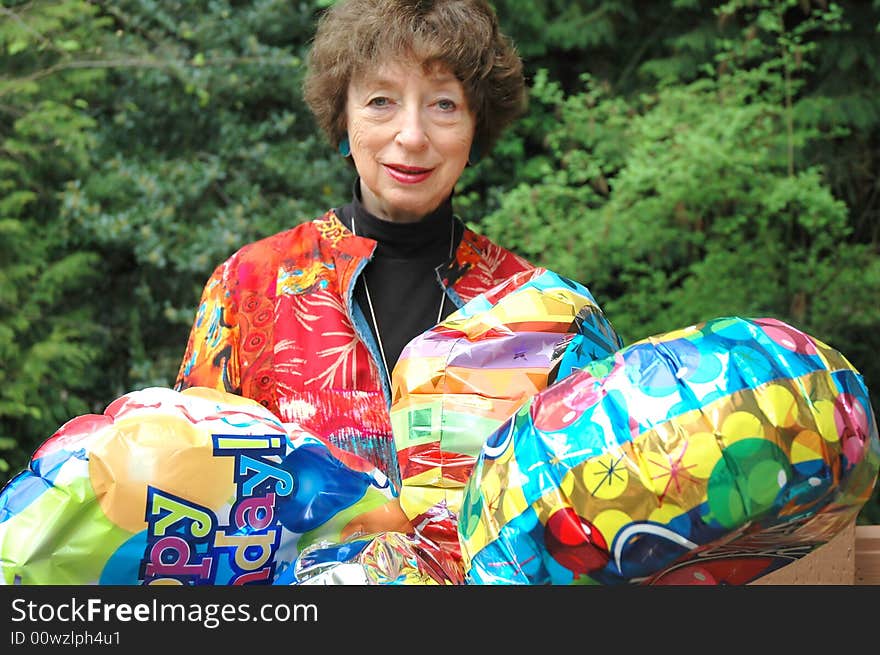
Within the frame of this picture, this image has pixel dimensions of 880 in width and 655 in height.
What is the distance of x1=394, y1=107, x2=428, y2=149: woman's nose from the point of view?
1591 mm

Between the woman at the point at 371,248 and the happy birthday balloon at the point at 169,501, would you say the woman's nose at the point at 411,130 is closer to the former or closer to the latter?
the woman at the point at 371,248

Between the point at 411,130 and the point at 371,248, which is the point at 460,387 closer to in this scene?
the point at 411,130

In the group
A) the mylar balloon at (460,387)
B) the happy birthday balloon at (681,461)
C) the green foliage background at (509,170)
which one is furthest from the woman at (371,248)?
the green foliage background at (509,170)

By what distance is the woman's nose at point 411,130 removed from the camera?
159 centimetres

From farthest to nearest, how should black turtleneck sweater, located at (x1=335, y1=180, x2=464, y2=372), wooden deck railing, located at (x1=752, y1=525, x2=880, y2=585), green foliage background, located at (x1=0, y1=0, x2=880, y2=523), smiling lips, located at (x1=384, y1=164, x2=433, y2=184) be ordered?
green foliage background, located at (x1=0, y1=0, x2=880, y2=523) → black turtleneck sweater, located at (x1=335, y1=180, x2=464, y2=372) → smiling lips, located at (x1=384, y1=164, x2=433, y2=184) → wooden deck railing, located at (x1=752, y1=525, x2=880, y2=585)

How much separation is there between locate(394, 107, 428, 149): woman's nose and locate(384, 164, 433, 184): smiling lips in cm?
6

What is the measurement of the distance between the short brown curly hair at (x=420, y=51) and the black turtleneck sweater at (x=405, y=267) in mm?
186

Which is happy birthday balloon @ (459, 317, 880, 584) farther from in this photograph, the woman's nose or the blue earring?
the blue earring

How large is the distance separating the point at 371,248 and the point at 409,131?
0.28 m

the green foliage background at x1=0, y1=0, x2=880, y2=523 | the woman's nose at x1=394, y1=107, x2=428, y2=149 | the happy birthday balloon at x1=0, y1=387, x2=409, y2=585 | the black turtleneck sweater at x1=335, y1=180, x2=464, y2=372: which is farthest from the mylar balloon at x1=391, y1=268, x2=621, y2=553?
the green foliage background at x1=0, y1=0, x2=880, y2=523

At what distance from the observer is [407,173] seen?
1681 mm

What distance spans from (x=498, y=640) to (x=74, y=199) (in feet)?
13.8

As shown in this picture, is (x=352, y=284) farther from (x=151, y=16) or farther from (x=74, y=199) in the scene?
(x=151, y=16)

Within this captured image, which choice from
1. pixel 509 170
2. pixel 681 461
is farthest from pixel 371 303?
pixel 509 170
